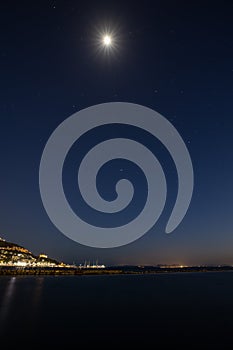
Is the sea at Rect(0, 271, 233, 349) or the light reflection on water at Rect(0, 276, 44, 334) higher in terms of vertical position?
the light reflection on water at Rect(0, 276, 44, 334)

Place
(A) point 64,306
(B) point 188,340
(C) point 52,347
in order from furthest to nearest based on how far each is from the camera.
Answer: (A) point 64,306, (B) point 188,340, (C) point 52,347

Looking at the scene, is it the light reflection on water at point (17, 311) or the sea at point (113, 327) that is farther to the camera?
the light reflection on water at point (17, 311)

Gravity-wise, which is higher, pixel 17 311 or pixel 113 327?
pixel 17 311

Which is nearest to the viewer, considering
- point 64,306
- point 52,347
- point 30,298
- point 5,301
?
point 52,347

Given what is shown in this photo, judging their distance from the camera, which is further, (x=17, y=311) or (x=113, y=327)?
(x=17, y=311)

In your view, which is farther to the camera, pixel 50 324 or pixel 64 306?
pixel 64 306

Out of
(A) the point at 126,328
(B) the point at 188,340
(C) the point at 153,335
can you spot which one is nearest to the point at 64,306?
(A) the point at 126,328

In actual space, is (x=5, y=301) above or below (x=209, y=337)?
above

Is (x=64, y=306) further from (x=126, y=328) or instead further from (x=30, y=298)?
(x=126, y=328)

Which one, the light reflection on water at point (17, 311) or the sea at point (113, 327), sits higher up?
the light reflection on water at point (17, 311)

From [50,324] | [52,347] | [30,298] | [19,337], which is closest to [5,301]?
[30,298]

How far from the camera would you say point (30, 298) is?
4850 cm

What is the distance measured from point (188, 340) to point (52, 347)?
34.8ft

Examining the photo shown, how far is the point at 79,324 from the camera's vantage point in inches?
1118
